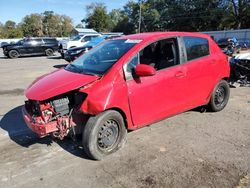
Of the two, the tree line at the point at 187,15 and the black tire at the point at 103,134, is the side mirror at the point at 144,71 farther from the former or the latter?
the tree line at the point at 187,15

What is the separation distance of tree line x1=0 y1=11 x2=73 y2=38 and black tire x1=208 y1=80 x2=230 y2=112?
95.4 metres

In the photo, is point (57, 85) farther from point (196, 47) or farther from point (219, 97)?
point (219, 97)

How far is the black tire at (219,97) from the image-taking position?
19.9 ft

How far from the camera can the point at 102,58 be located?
16.0ft

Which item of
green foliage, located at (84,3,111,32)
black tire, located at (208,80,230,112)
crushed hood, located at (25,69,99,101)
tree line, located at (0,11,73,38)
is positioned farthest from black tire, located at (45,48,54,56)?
tree line, located at (0,11,73,38)

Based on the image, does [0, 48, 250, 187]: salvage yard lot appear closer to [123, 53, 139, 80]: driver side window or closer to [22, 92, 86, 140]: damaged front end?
[22, 92, 86, 140]: damaged front end

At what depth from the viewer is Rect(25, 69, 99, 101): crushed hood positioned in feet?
13.2

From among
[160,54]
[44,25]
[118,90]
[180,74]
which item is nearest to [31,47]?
[160,54]

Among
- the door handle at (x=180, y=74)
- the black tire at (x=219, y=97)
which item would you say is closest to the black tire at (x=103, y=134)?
the door handle at (x=180, y=74)

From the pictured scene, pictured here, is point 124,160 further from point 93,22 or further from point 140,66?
point 93,22

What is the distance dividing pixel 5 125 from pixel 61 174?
2577 mm

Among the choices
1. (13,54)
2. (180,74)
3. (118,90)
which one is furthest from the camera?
(13,54)

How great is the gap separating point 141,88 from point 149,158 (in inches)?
41.4

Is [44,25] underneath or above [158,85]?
above
